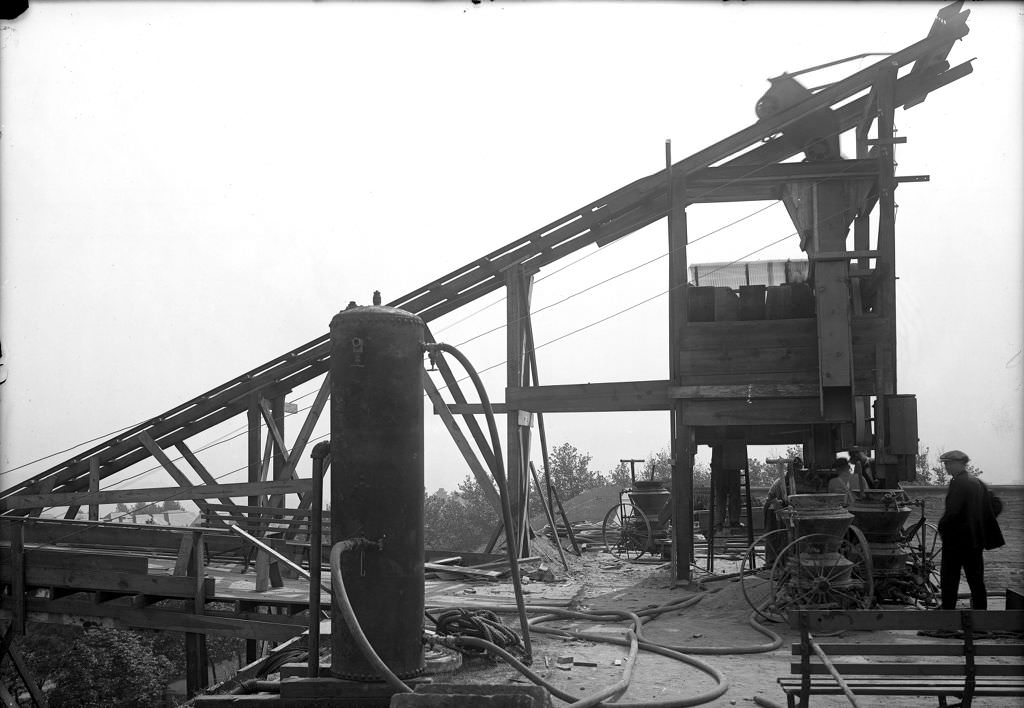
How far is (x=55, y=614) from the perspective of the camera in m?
11.9

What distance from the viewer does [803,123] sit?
14.2 meters

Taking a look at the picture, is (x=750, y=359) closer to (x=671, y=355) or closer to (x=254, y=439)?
(x=671, y=355)

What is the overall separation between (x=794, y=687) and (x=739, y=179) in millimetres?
10051

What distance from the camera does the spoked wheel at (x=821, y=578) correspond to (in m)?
8.70

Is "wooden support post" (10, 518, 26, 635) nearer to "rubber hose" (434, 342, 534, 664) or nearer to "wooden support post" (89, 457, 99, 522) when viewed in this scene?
"wooden support post" (89, 457, 99, 522)

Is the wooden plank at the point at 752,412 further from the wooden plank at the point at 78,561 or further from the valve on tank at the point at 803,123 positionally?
the wooden plank at the point at 78,561

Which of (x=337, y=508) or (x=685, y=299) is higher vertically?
(x=685, y=299)

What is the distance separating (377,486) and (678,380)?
325 inches

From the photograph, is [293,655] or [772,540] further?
[772,540]

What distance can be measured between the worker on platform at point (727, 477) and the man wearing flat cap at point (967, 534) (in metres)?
6.39

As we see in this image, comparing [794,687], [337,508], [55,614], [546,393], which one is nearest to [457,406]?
[546,393]

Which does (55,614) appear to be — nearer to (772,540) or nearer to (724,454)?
(772,540)

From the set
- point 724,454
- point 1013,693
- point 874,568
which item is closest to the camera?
point 1013,693

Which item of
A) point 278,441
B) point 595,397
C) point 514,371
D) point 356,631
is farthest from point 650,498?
point 356,631
